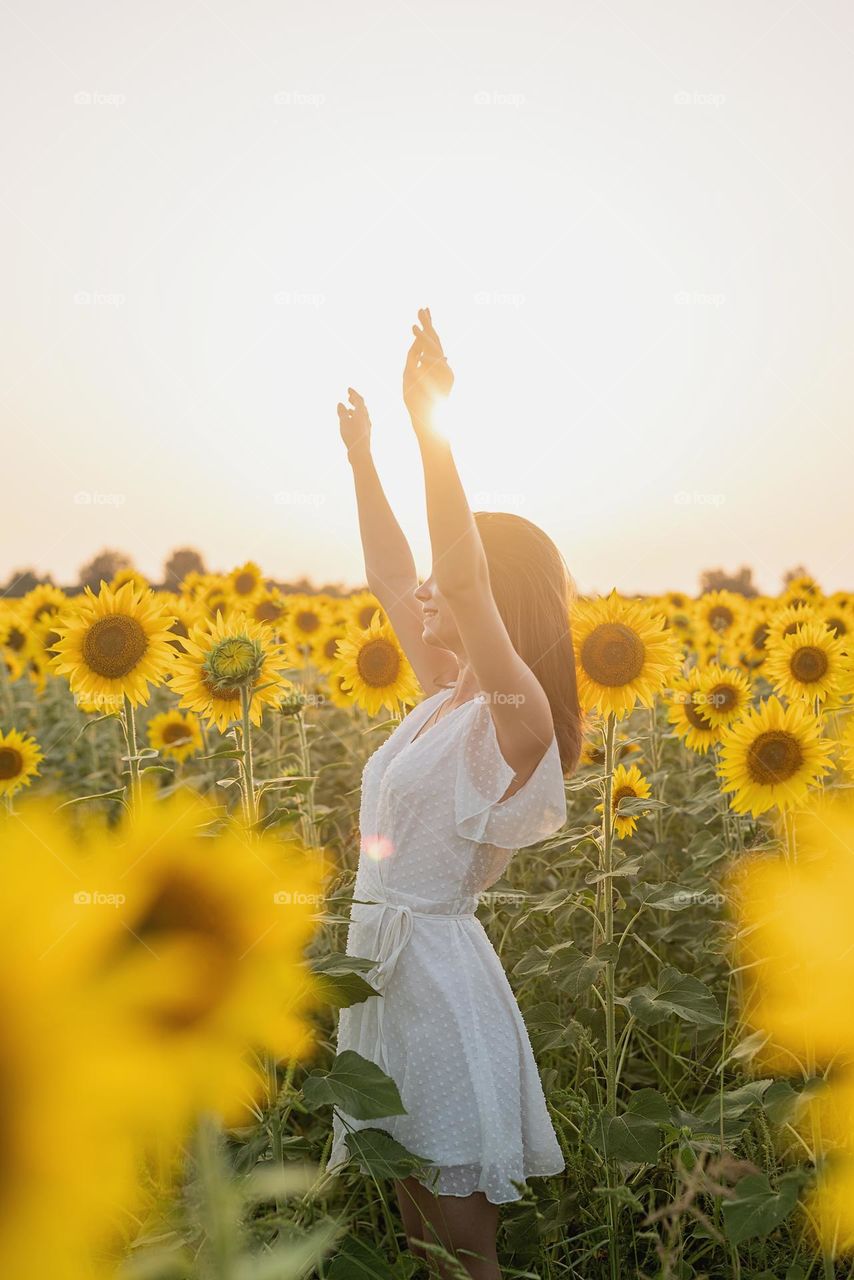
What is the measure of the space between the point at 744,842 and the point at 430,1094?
251cm

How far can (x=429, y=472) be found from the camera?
1997mm

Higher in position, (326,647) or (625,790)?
(326,647)

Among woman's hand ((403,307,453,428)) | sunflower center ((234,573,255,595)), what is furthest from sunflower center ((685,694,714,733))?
sunflower center ((234,573,255,595))

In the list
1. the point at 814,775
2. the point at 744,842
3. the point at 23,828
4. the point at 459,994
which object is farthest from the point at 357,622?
the point at 23,828

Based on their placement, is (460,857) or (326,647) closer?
(460,857)

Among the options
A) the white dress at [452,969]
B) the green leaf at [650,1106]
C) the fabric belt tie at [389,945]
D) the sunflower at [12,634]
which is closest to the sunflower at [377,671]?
the white dress at [452,969]

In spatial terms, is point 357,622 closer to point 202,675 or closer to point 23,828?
point 202,675

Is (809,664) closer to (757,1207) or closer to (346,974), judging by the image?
(757,1207)

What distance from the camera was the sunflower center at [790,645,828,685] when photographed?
471cm

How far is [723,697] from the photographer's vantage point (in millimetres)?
4527

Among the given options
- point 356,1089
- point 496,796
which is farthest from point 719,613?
point 356,1089

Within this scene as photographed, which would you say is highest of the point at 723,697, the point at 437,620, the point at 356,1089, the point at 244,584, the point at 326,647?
the point at 244,584

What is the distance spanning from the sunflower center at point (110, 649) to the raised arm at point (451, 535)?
1691 mm

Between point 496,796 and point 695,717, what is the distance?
2.71 m
